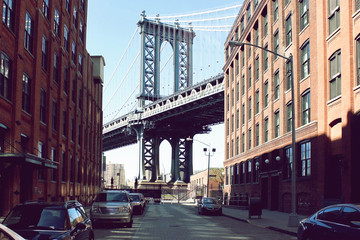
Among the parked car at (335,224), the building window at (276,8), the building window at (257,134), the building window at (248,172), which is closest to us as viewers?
the parked car at (335,224)

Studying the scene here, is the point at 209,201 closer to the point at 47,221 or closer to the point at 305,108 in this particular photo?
the point at 305,108

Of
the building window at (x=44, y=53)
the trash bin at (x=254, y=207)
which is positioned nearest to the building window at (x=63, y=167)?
the building window at (x=44, y=53)

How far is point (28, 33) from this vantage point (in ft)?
86.1

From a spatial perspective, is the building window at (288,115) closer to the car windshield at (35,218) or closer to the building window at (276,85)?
the building window at (276,85)

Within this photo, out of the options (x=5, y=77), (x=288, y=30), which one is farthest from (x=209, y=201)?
(x=5, y=77)

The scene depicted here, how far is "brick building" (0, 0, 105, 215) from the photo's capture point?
73.3 feet

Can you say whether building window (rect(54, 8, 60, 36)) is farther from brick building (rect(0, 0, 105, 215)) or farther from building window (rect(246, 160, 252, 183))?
building window (rect(246, 160, 252, 183))

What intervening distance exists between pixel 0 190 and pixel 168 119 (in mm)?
64903

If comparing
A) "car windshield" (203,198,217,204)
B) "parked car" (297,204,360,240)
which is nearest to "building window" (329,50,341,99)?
"car windshield" (203,198,217,204)

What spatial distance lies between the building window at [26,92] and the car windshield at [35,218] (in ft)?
51.5

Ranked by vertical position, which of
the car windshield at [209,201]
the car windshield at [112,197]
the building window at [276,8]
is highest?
the building window at [276,8]

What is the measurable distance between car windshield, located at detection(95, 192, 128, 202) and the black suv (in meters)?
11.9

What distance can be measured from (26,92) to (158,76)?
2563 inches

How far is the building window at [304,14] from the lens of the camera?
109 ft
